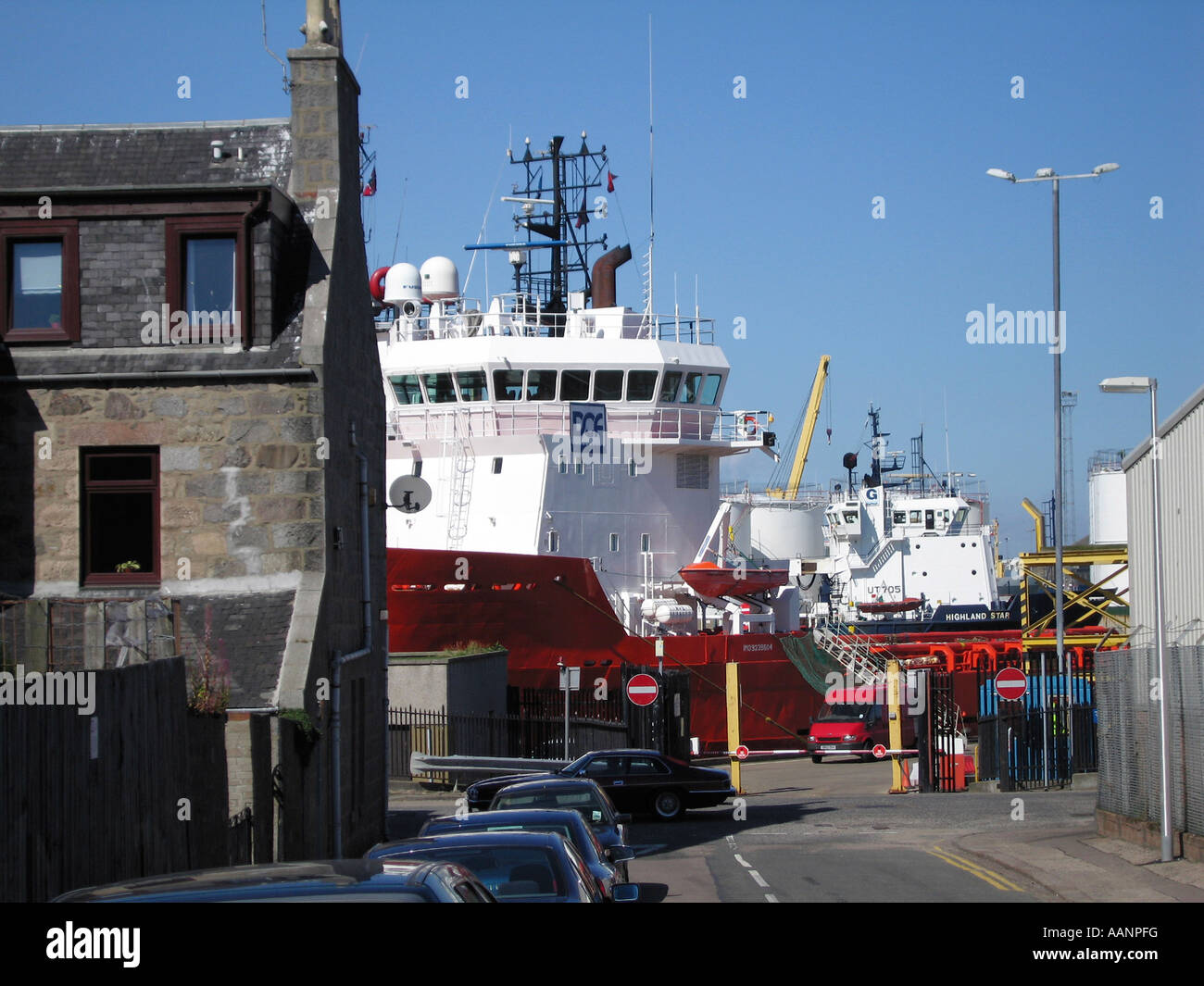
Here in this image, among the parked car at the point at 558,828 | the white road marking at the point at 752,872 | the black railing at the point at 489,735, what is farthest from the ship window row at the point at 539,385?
the parked car at the point at 558,828

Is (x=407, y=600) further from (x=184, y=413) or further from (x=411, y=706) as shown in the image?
(x=184, y=413)

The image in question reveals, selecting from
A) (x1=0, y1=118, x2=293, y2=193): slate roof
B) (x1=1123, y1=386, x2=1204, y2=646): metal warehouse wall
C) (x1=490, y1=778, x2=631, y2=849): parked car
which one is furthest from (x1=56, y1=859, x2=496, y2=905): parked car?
(x1=1123, y1=386, x2=1204, y2=646): metal warehouse wall

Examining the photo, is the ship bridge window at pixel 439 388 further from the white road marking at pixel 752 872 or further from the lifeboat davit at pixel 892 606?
the lifeboat davit at pixel 892 606

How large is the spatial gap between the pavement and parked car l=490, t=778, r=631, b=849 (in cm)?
85

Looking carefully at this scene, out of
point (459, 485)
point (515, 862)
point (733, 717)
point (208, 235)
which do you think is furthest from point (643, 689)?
point (515, 862)

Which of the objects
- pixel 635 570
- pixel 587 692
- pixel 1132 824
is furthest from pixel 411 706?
pixel 1132 824

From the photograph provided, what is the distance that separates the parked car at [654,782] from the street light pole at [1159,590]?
813 cm

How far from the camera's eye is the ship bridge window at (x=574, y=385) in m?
30.1

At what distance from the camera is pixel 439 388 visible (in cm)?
3033

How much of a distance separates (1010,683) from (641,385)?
37.3 ft

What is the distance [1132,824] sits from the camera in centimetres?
1611

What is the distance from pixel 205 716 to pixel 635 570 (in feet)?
68.3

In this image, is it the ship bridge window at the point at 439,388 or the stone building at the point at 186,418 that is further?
the ship bridge window at the point at 439,388

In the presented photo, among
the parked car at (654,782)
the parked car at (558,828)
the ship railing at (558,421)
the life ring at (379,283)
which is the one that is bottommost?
the parked car at (654,782)
